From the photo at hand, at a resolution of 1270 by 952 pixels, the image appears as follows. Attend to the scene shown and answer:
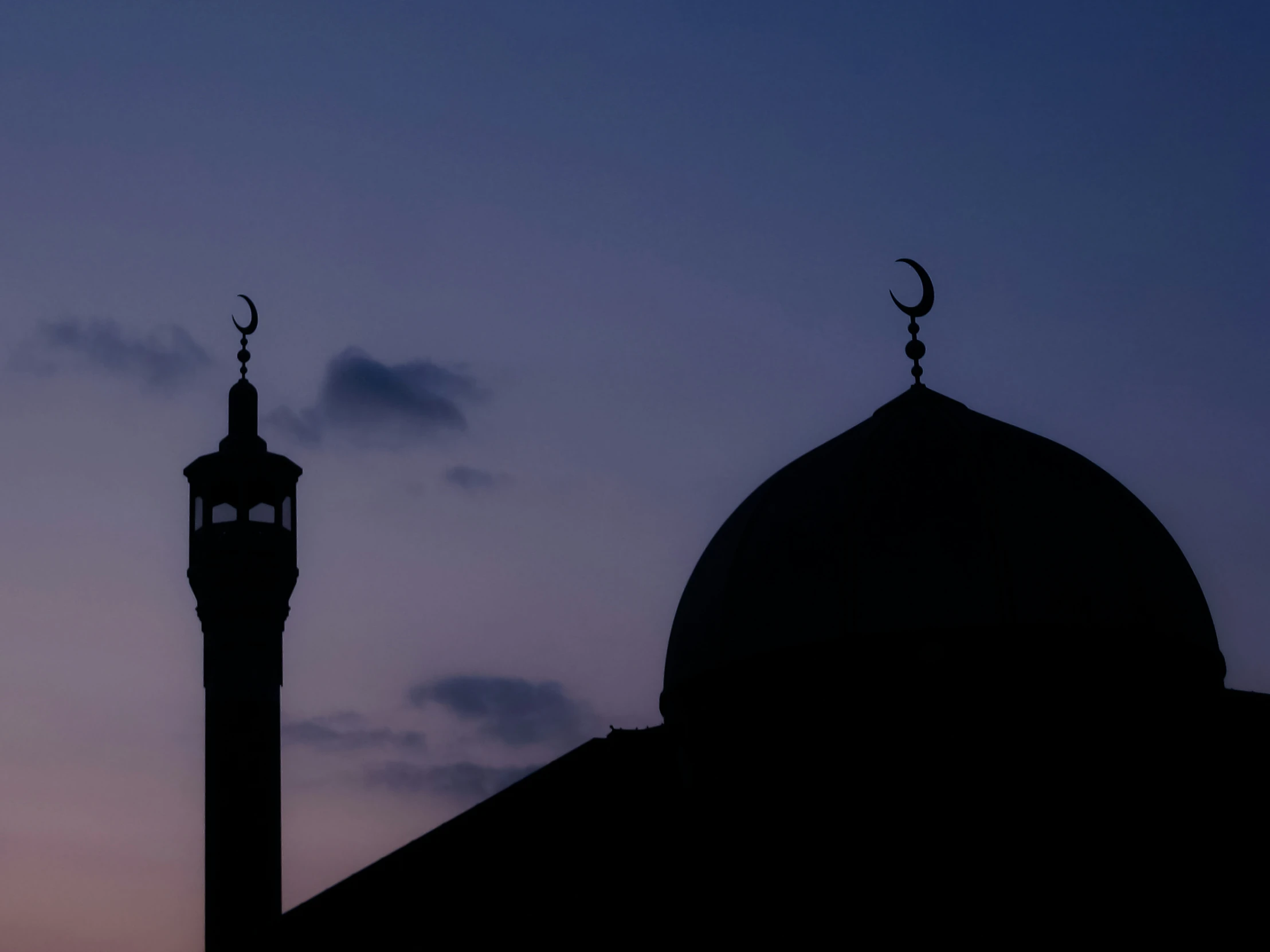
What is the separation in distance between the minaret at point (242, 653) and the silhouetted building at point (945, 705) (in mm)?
9088

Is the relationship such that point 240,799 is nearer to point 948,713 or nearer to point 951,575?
point 948,713

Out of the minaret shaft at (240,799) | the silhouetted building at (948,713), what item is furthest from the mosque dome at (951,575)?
the minaret shaft at (240,799)

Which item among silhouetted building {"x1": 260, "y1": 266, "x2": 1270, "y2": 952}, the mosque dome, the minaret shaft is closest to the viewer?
silhouetted building {"x1": 260, "y1": 266, "x2": 1270, "y2": 952}

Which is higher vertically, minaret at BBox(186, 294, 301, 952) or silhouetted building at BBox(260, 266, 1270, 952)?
minaret at BBox(186, 294, 301, 952)

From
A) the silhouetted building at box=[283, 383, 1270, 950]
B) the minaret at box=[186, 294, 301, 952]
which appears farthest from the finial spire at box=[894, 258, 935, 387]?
the minaret at box=[186, 294, 301, 952]

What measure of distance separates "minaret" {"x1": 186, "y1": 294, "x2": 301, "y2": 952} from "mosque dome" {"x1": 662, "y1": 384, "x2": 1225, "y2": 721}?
9886 millimetres

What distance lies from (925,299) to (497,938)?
724 centimetres

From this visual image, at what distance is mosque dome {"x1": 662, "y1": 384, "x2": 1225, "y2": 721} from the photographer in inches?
438

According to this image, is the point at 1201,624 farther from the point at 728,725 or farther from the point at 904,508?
the point at 728,725

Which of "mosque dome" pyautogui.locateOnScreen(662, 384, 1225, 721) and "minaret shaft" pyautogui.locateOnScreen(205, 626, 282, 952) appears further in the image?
"minaret shaft" pyautogui.locateOnScreen(205, 626, 282, 952)

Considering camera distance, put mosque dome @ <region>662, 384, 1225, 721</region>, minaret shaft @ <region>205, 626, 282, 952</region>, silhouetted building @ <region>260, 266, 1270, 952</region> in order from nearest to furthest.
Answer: silhouetted building @ <region>260, 266, 1270, 952</region>, mosque dome @ <region>662, 384, 1225, 721</region>, minaret shaft @ <region>205, 626, 282, 952</region>

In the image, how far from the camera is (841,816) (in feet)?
37.1

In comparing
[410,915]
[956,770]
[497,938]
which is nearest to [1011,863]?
[956,770]

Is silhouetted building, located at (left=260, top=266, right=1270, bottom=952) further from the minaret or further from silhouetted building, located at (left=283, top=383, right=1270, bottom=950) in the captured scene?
the minaret
